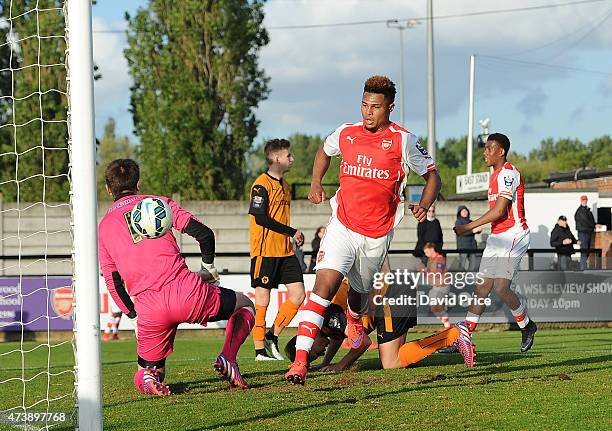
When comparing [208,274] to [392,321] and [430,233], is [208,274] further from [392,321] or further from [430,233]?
[430,233]

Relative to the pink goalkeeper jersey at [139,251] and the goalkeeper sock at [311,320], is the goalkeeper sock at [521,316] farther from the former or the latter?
the pink goalkeeper jersey at [139,251]

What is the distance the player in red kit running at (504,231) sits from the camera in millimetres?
10977

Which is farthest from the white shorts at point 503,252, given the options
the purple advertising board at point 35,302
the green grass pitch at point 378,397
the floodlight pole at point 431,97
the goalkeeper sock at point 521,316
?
the floodlight pole at point 431,97

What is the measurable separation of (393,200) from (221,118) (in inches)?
1184

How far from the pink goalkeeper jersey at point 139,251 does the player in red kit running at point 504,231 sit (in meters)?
4.02

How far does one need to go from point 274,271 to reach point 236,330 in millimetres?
4014

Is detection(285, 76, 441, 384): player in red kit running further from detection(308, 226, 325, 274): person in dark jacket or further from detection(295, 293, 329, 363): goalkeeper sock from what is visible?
detection(308, 226, 325, 274): person in dark jacket

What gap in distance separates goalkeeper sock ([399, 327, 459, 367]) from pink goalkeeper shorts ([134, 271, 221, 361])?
2.09 meters

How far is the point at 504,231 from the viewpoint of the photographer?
11.4m

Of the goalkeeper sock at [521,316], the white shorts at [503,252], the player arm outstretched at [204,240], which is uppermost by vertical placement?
the player arm outstretched at [204,240]

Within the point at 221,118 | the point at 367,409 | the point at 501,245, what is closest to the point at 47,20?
the point at 221,118

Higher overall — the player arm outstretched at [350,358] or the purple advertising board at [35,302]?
the player arm outstretched at [350,358]

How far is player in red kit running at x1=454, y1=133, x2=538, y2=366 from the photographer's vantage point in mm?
10977

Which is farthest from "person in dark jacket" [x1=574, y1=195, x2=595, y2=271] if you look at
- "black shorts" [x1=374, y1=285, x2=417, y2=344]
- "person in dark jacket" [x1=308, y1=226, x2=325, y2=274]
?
"black shorts" [x1=374, y1=285, x2=417, y2=344]
